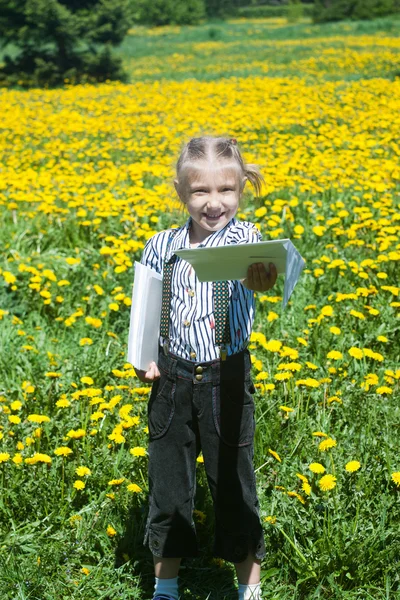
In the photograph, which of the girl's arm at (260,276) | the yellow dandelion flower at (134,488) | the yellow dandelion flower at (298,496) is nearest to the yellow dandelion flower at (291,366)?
the yellow dandelion flower at (298,496)

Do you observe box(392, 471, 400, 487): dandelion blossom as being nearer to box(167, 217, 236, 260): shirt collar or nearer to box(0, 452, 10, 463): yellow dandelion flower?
box(167, 217, 236, 260): shirt collar

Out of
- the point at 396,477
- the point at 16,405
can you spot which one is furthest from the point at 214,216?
the point at 16,405

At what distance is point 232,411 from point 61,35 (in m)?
15.5

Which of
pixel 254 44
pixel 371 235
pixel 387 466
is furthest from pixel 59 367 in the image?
pixel 254 44

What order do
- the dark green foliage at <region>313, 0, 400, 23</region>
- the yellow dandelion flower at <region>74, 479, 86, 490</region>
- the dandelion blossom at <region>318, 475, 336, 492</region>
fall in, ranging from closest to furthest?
the dandelion blossom at <region>318, 475, 336, 492</region>
the yellow dandelion flower at <region>74, 479, 86, 490</region>
the dark green foliage at <region>313, 0, 400, 23</region>

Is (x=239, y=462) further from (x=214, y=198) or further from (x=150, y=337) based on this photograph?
(x=214, y=198)

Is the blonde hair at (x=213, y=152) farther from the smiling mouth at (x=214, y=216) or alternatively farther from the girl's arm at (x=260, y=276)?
the girl's arm at (x=260, y=276)

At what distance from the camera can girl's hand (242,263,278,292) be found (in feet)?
6.20

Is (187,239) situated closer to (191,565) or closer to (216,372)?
(216,372)

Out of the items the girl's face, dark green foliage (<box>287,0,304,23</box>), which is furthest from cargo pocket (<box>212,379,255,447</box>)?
dark green foliage (<box>287,0,304,23</box>)

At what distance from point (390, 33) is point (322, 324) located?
2551 cm

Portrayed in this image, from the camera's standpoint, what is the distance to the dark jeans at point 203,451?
211 centimetres

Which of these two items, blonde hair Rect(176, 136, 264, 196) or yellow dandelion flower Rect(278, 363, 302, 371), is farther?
yellow dandelion flower Rect(278, 363, 302, 371)

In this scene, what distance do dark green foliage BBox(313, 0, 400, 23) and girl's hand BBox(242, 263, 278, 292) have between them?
3711 cm
